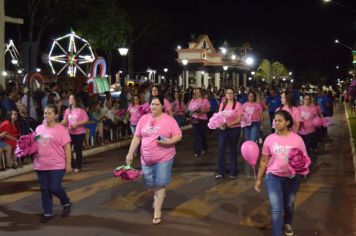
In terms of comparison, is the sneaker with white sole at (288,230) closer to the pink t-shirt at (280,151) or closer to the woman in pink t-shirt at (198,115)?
the pink t-shirt at (280,151)

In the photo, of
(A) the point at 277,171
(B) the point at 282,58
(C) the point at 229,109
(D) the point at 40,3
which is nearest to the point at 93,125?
(C) the point at 229,109

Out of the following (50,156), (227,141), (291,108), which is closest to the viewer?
(50,156)

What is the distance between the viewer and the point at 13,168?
11.9 m

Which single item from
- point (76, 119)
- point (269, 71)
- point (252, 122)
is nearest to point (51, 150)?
point (76, 119)

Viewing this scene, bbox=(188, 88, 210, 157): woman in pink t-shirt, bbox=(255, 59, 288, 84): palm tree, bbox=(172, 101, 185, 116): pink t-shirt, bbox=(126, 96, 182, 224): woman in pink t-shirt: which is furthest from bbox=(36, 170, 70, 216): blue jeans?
bbox=(255, 59, 288, 84): palm tree

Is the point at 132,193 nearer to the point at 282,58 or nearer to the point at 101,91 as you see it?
the point at 101,91

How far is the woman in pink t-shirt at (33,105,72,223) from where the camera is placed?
746 cm

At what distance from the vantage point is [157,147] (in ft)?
23.8

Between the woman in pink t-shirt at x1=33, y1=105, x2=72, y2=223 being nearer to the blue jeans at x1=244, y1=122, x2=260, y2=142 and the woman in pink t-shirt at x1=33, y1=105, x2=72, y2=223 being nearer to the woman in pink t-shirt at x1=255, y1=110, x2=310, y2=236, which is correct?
the woman in pink t-shirt at x1=255, y1=110, x2=310, y2=236

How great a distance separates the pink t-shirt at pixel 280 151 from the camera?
6293mm

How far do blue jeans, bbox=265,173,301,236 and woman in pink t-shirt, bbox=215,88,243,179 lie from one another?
13.6 ft

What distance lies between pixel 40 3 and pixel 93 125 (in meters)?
20.1

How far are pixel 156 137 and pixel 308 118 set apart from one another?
249 inches

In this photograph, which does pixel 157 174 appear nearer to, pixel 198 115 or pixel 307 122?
pixel 307 122
